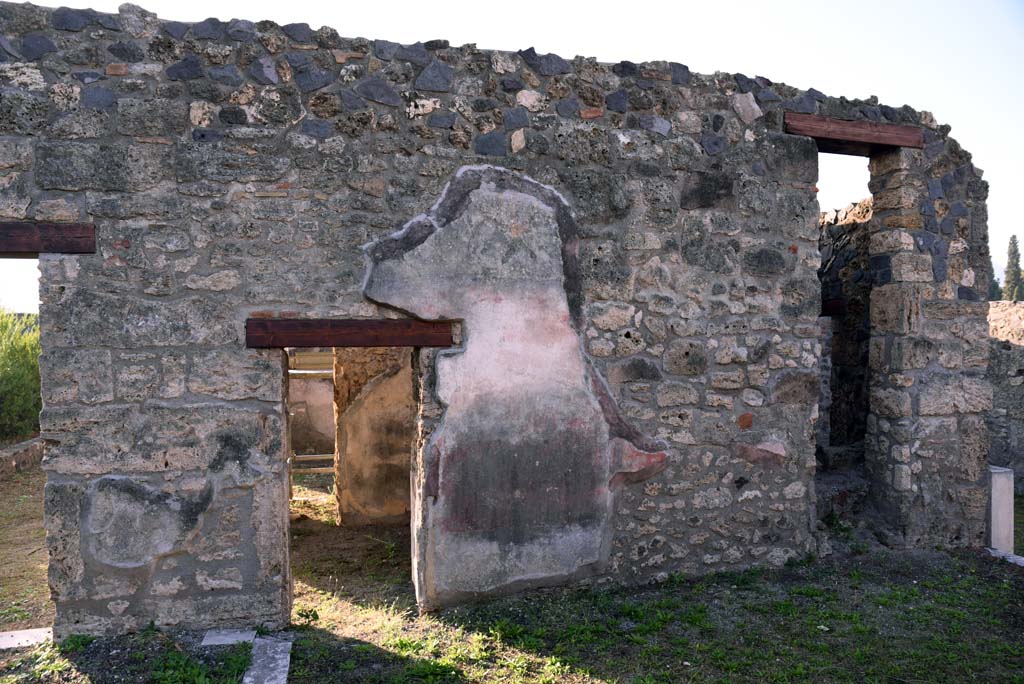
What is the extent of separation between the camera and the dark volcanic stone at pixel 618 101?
419 centimetres

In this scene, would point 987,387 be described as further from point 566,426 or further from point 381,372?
point 381,372

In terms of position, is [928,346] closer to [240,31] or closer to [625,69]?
[625,69]

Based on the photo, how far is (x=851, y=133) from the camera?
468 centimetres

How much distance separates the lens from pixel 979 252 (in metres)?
5.07

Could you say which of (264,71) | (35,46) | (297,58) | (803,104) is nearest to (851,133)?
(803,104)

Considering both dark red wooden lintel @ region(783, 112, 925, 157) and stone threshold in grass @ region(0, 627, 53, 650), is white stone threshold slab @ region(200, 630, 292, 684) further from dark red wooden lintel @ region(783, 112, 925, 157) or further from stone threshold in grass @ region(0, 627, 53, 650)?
dark red wooden lintel @ region(783, 112, 925, 157)

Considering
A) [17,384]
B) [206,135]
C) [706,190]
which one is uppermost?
[206,135]

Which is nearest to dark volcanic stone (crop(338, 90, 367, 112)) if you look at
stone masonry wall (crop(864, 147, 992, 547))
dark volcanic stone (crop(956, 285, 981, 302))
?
stone masonry wall (crop(864, 147, 992, 547))

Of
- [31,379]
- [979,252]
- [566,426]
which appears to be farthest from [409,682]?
[31,379]

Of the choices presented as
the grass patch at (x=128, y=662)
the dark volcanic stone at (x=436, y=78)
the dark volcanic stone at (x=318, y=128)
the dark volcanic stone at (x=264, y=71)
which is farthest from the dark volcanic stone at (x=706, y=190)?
the grass patch at (x=128, y=662)

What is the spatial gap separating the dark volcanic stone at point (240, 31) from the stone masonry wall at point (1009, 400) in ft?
23.8

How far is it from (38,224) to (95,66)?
813 millimetres

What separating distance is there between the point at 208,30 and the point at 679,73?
2.58 meters

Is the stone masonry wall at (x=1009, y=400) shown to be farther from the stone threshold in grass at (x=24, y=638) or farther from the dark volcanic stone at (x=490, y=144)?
the stone threshold in grass at (x=24, y=638)
